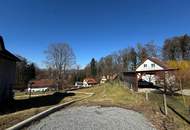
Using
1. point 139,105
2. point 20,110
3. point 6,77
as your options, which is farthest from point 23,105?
point 139,105

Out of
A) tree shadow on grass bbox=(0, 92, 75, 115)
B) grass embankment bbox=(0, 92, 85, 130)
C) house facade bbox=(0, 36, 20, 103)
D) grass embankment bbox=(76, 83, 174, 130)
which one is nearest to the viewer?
grass embankment bbox=(0, 92, 85, 130)

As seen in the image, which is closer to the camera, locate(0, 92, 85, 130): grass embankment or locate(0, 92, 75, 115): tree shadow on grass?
locate(0, 92, 85, 130): grass embankment

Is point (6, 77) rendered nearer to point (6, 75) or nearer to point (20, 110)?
point (6, 75)

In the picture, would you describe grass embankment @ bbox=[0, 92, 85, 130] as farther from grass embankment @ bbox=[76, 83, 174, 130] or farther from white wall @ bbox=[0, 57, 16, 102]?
grass embankment @ bbox=[76, 83, 174, 130]

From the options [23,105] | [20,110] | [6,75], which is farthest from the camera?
[6,75]

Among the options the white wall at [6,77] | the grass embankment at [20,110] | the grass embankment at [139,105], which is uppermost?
the white wall at [6,77]

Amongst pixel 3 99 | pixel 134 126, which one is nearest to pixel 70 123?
pixel 134 126

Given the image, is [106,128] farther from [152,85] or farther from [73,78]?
[73,78]

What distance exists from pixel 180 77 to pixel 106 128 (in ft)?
71.0

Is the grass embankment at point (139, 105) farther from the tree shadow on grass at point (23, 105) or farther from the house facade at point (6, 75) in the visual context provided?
the house facade at point (6, 75)

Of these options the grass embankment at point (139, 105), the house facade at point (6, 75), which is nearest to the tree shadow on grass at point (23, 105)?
the house facade at point (6, 75)

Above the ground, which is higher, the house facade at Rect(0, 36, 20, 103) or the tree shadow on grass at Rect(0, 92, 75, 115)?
the house facade at Rect(0, 36, 20, 103)

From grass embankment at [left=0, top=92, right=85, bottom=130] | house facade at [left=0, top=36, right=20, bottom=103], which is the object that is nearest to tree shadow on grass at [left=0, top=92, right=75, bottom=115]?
grass embankment at [left=0, top=92, right=85, bottom=130]

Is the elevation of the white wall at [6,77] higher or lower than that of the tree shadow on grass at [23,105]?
higher
